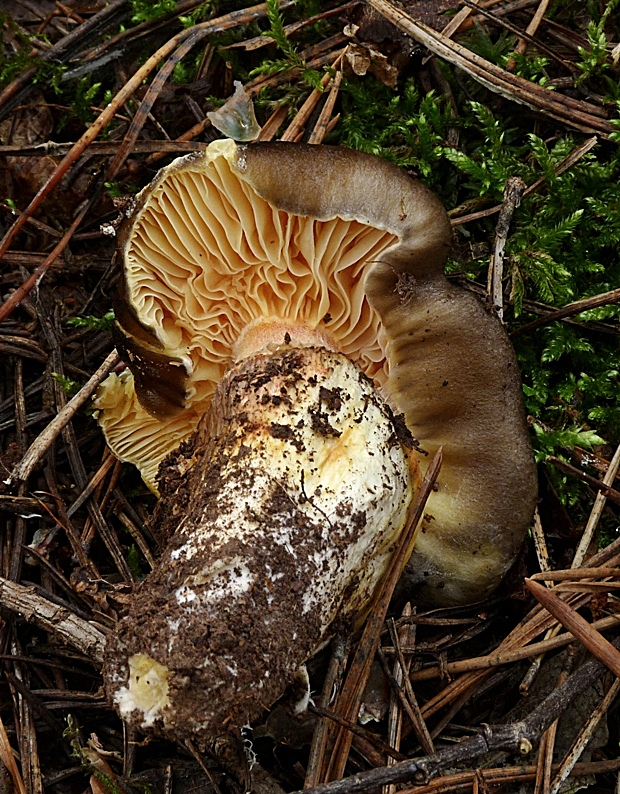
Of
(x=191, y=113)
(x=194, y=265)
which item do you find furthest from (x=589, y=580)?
(x=191, y=113)

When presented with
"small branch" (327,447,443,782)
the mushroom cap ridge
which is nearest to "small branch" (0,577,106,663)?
"small branch" (327,447,443,782)

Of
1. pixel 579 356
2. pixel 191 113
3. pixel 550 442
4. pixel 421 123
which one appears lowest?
pixel 550 442

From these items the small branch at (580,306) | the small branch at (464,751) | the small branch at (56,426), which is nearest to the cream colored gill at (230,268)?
the small branch at (56,426)

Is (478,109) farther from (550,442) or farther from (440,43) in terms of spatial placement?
A: (550,442)

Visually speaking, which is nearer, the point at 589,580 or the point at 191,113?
the point at 589,580

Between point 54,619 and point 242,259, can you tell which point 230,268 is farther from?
point 54,619

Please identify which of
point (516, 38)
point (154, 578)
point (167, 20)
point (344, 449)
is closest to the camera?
point (154, 578)

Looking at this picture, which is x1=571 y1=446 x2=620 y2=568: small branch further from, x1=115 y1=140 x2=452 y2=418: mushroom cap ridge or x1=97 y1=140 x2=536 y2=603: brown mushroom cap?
x1=115 y1=140 x2=452 y2=418: mushroom cap ridge
